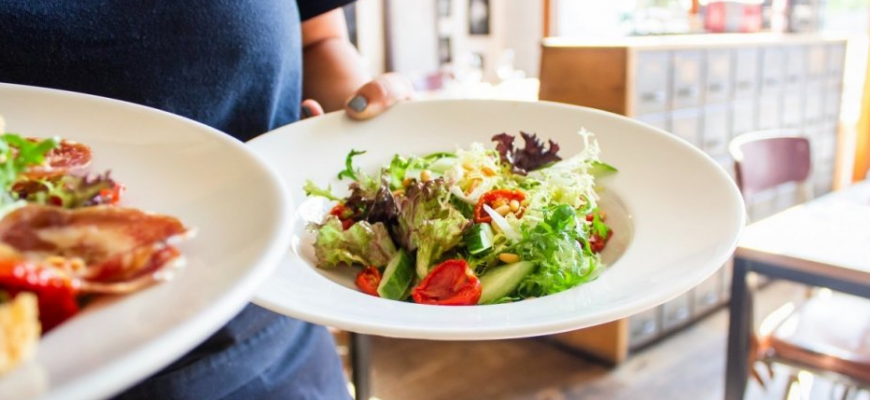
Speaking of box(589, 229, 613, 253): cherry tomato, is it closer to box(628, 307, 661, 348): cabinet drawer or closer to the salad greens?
the salad greens

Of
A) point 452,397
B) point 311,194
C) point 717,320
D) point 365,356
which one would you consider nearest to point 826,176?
point 717,320

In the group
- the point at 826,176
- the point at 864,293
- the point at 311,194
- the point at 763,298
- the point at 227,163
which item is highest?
the point at 227,163

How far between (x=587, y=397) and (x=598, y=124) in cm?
235

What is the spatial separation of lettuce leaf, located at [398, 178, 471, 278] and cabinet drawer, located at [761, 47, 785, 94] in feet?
12.1

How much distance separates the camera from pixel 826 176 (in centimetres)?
490

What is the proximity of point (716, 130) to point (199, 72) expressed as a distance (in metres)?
3.37

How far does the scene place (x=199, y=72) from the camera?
0.85m

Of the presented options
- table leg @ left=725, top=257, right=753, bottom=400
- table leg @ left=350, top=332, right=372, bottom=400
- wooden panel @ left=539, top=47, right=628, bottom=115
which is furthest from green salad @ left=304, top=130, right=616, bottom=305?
wooden panel @ left=539, top=47, right=628, bottom=115

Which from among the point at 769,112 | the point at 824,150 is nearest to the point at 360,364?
the point at 769,112

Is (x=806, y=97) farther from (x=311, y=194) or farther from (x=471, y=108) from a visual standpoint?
(x=311, y=194)

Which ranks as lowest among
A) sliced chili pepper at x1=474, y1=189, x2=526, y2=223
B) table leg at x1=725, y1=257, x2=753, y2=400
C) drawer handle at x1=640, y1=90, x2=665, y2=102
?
table leg at x1=725, y1=257, x2=753, y2=400

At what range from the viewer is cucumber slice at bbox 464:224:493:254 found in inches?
31.7

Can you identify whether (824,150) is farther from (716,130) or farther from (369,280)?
(369,280)

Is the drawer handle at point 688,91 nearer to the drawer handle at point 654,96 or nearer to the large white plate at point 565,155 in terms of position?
the drawer handle at point 654,96
